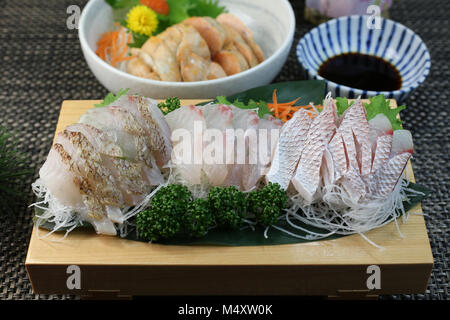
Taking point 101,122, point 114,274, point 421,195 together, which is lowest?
point 114,274

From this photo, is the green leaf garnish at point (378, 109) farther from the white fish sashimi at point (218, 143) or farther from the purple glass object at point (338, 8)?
the purple glass object at point (338, 8)

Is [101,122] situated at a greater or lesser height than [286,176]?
greater

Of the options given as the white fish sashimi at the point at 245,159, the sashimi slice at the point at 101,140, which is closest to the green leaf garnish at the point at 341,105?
the white fish sashimi at the point at 245,159

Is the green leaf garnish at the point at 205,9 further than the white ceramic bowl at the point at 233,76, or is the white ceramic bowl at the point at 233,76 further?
the green leaf garnish at the point at 205,9

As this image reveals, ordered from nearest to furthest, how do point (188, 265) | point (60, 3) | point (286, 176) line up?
1. point (188, 265)
2. point (286, 176)
3. point (60, 3)

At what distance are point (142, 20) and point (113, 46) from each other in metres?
0.23

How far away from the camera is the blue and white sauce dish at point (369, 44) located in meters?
3.13

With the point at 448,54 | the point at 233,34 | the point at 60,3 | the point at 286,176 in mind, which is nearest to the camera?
the point at 286,176

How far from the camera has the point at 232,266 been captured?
6.55 ft

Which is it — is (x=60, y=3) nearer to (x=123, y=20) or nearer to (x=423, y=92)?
(x=123, y=20)

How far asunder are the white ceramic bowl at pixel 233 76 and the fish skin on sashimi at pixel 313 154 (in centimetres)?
66

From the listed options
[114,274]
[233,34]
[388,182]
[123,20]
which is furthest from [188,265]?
[123,20]

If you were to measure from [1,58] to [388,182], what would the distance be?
9.00 feet

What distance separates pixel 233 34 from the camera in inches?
119
